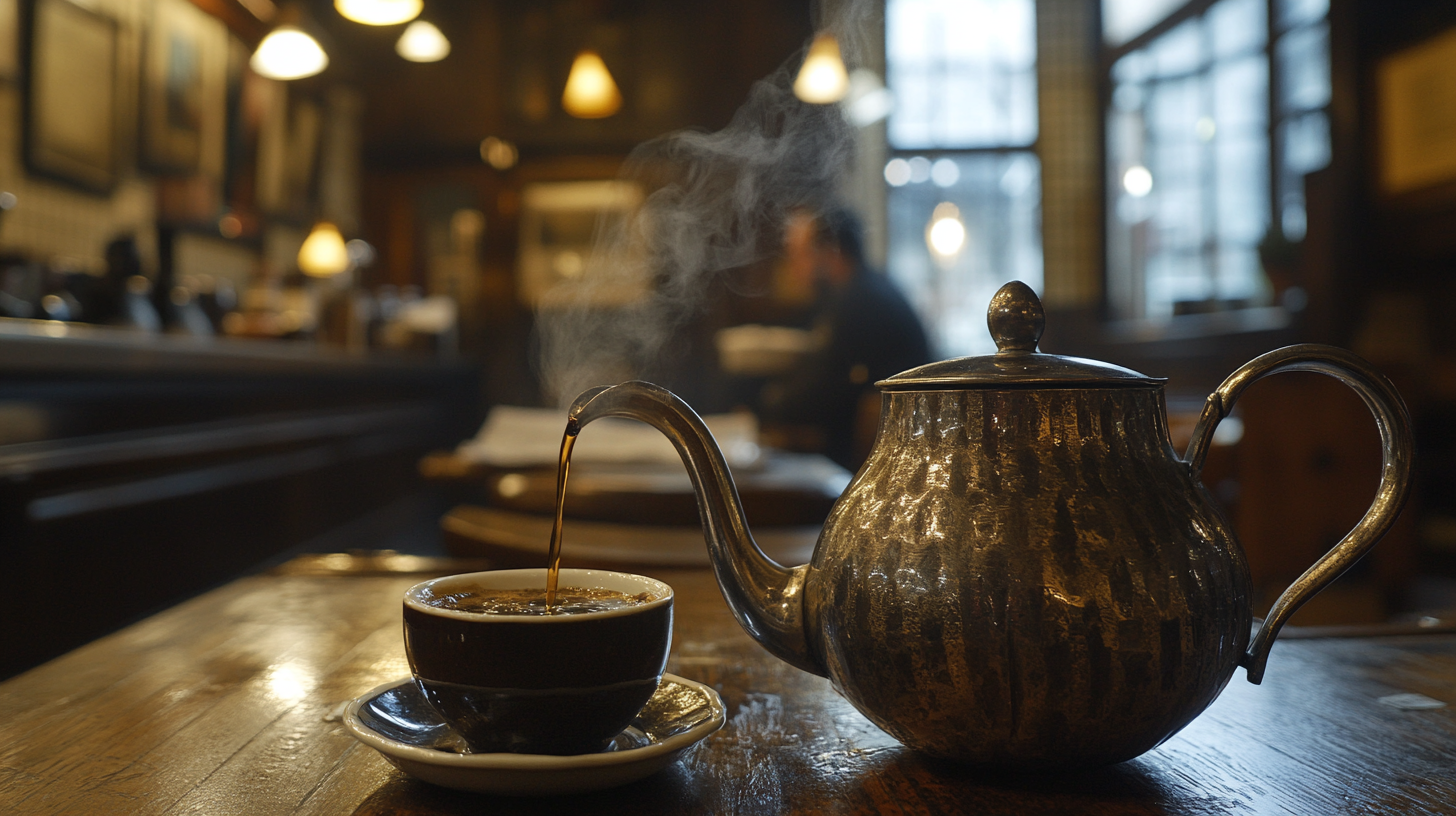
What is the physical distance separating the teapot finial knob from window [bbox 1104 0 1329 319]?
16.3 feet

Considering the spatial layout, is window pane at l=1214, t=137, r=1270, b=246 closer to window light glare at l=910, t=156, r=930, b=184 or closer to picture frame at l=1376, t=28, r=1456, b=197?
picture frame at l=1376, t=28, r=1456, b=197

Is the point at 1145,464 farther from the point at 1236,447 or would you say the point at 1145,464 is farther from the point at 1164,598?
the point at 1236,447

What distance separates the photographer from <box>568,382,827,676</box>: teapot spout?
1.84 feet

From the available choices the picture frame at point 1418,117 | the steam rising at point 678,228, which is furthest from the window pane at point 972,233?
the picture frame at point 1418,117

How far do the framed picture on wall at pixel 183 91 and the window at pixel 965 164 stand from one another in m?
4.64

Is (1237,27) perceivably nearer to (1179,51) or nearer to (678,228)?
(1179,51)

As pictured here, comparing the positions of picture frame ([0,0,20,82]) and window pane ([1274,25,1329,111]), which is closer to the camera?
picture frame ([0,0,20,82])

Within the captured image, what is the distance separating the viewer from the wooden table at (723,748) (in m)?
0.47

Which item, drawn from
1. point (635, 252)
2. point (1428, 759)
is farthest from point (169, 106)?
point (1428, 759)

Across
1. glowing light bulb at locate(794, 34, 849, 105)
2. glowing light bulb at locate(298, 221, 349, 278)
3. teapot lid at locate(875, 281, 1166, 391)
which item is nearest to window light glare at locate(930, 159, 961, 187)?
glowing light bulb at locate(794, 34, 849, 105)

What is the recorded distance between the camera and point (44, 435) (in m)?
1.77

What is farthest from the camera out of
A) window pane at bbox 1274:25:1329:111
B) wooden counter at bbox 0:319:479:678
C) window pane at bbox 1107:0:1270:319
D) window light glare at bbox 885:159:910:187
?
window light glare at bbox 885:159:910:187

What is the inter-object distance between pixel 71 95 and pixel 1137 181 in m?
6.14

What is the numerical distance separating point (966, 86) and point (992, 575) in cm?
771
